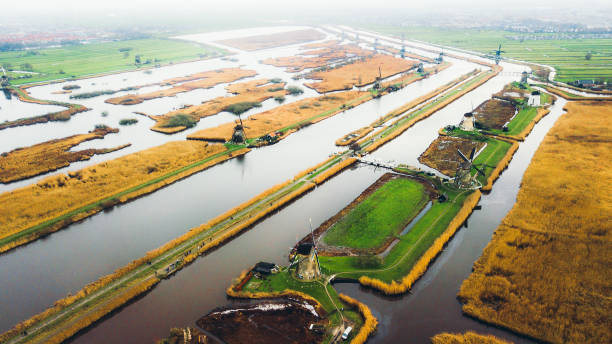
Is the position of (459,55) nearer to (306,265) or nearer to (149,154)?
(149,154)

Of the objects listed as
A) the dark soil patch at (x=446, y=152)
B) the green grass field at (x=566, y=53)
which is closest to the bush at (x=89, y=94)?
the dark soil patch at (x=446, y=152)

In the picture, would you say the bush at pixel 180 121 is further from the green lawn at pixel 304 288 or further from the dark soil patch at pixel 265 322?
the dark soil patch at pixel 265 322

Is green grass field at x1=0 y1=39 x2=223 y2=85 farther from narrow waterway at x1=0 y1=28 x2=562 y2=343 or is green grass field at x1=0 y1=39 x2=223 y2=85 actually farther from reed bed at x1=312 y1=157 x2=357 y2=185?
reed bed at x1=312 y1=157 x2=357 y2=185

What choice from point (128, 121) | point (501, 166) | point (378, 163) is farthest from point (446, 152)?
point (128, 121)

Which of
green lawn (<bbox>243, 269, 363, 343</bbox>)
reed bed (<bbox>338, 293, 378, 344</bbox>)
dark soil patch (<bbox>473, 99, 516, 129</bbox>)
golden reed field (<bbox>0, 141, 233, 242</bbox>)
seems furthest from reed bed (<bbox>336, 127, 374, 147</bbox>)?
reed bed (<bbox>338, 293, 378, 344</bbox>)

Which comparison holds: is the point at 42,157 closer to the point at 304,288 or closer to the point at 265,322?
the point at 265,322

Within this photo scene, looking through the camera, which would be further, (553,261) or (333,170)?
(333,170)
